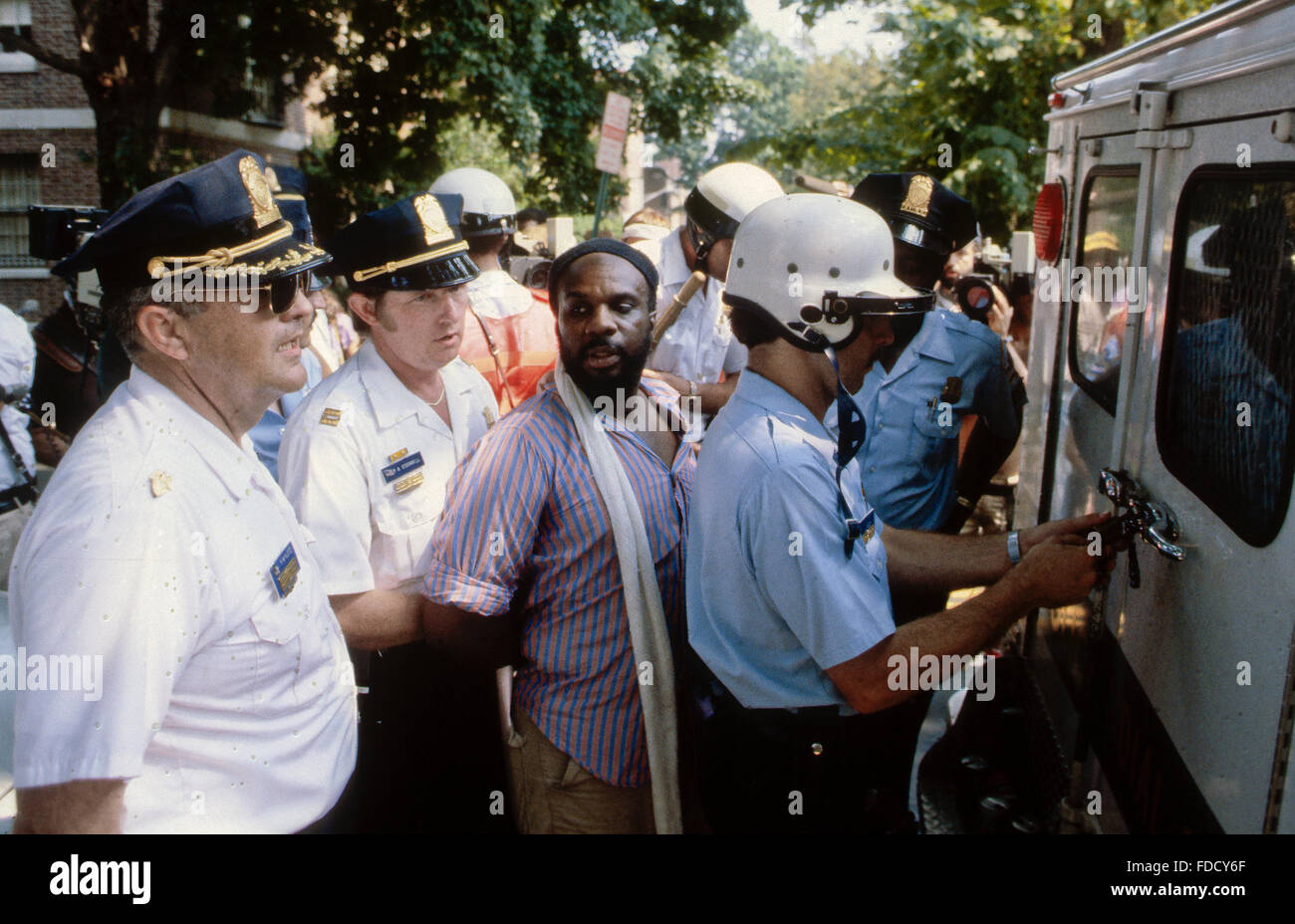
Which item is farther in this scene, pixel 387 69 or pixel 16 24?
pixel 16 24

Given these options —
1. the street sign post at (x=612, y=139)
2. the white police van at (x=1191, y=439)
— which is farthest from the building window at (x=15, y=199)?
the white police van at (x=1191, y=439)

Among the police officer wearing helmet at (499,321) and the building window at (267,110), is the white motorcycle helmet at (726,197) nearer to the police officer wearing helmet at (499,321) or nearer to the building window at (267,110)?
the police officer wearing helmet at (499,321)

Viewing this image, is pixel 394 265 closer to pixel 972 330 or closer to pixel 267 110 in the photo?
pixel 972 330

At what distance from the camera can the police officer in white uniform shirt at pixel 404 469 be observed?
2.58 meters

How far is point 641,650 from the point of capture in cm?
230

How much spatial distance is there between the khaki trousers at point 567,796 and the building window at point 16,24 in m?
18.6

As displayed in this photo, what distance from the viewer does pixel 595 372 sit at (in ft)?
8.21

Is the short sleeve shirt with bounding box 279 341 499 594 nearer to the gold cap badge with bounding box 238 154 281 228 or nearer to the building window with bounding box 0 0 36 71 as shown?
the gold cap badge with bounding box 238 154 281 228

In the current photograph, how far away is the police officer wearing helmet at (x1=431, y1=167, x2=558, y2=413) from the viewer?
3785 millimetres

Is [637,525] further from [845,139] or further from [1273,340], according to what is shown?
[845,139]

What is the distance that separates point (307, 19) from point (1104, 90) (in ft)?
44.8

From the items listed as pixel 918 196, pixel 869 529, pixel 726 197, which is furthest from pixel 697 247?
pixel 869 529

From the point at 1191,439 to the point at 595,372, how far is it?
1.35 m
